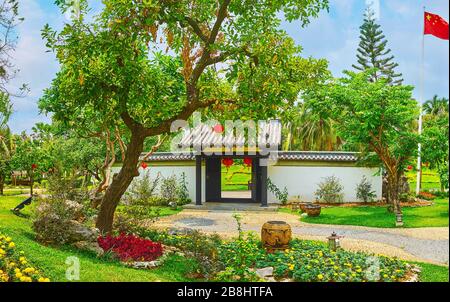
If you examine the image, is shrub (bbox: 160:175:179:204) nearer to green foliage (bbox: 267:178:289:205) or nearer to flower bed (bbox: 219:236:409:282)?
green foliage (bbox: 267:178:289:205)

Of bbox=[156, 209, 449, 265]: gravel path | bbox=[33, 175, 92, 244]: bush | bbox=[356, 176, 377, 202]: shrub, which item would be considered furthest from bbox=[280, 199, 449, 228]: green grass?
bbox=[33, 175, 92, 244]: bush

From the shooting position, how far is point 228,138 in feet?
50.4

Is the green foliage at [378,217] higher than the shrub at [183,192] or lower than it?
lower

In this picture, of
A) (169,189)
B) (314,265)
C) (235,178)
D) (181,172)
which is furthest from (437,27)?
(235,178)

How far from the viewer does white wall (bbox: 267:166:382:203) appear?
15539 mm

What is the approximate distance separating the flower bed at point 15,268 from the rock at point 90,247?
3.48ft

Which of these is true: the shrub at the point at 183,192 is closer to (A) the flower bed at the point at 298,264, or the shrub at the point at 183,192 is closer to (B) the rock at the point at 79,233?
(A) the flower bed at the point at 298,264

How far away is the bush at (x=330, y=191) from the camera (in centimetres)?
1520

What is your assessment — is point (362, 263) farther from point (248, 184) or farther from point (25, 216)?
point (248, 184)

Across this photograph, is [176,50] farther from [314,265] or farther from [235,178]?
[235,178]

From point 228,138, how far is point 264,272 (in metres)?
9.85

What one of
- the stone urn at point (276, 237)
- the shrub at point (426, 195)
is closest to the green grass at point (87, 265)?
the stone urn at point (276, 237)

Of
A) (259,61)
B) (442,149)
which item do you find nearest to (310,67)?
(259,61)
